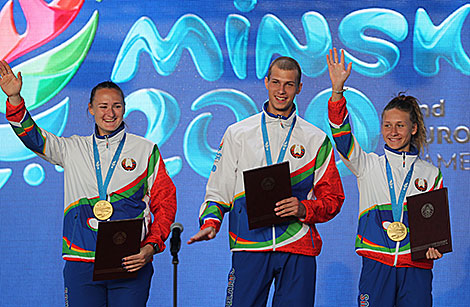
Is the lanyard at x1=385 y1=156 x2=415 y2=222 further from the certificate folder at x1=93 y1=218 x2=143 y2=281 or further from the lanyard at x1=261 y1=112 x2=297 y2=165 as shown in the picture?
the certificate folder at x1=93 y1=218 x2=143 y2=281

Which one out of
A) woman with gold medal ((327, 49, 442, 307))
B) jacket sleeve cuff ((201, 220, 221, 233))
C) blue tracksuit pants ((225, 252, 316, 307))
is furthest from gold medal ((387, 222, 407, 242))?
jacket sleeve cuff ((201, 220, 221, 233))

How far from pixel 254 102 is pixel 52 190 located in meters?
1.57

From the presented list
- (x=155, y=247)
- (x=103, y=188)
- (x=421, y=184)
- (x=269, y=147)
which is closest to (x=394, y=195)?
(x=421, y=184)

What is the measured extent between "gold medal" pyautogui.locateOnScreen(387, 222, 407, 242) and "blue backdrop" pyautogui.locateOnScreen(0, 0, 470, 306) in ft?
4.87

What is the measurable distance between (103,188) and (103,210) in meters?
0.11

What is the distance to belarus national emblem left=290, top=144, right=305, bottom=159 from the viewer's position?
2938mm

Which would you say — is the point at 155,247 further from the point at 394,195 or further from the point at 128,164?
the point at 394,195

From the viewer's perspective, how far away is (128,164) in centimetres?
307

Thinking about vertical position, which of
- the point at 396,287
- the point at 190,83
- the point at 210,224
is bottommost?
the point at 396,287

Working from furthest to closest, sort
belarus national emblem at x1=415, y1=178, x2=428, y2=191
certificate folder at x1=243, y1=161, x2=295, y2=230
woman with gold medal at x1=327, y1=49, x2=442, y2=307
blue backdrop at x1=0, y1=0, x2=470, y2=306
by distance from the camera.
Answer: blue backdrop at x1=0, y1=0, x2=470, y2=306 → belarus national emblem at x1=415, y1=178, x2=428, y2=191 → woman with gold medal at x1=327, y1=49, x2=442, y2=307 → certificate folder at x1=243, y1=161, x2=295, y2=230

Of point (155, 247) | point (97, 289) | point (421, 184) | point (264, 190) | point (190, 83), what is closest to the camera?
point (264, 190)

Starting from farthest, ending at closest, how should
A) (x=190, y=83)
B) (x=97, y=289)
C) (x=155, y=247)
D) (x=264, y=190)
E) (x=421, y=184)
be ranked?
1. (x=190, y=83)
2. (x=421, y=184)
3. (x=155, y=247)
4. (x=97, y=289)
5. (x=264, y=190)

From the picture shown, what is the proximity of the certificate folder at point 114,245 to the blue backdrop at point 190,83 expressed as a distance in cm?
167

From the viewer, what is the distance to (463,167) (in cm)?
447
